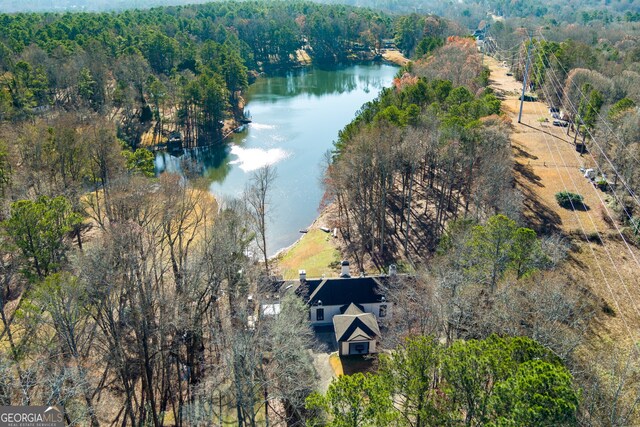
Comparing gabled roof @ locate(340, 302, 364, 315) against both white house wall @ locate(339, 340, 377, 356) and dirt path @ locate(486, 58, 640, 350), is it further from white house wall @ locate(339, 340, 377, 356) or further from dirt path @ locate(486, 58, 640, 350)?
dirt path @ locate(486, 58, 640, 350)

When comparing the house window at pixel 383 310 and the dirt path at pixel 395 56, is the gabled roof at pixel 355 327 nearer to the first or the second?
the house window at pixel 383 310

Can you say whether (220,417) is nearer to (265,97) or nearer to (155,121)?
(155,121)

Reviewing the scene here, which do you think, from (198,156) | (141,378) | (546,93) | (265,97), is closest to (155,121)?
(198,156)

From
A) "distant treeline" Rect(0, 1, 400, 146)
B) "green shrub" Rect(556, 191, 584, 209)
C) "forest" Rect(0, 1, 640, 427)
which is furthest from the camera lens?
"distant treeline" Rect(0, 1, 400, 146)

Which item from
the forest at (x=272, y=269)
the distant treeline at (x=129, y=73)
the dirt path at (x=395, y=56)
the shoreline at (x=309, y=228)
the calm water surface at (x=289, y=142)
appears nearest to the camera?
the forest at (x=272, y=269)

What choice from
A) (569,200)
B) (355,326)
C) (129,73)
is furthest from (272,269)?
(129,73)

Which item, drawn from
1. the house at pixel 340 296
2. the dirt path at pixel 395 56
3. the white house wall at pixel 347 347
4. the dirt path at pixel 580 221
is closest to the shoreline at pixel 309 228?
the house at pixel 340 296

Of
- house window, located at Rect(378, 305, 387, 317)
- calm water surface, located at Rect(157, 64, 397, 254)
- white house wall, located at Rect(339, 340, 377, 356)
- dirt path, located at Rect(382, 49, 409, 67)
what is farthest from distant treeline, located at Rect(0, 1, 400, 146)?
house window, located at Rect(378, 305, 387, 317)
